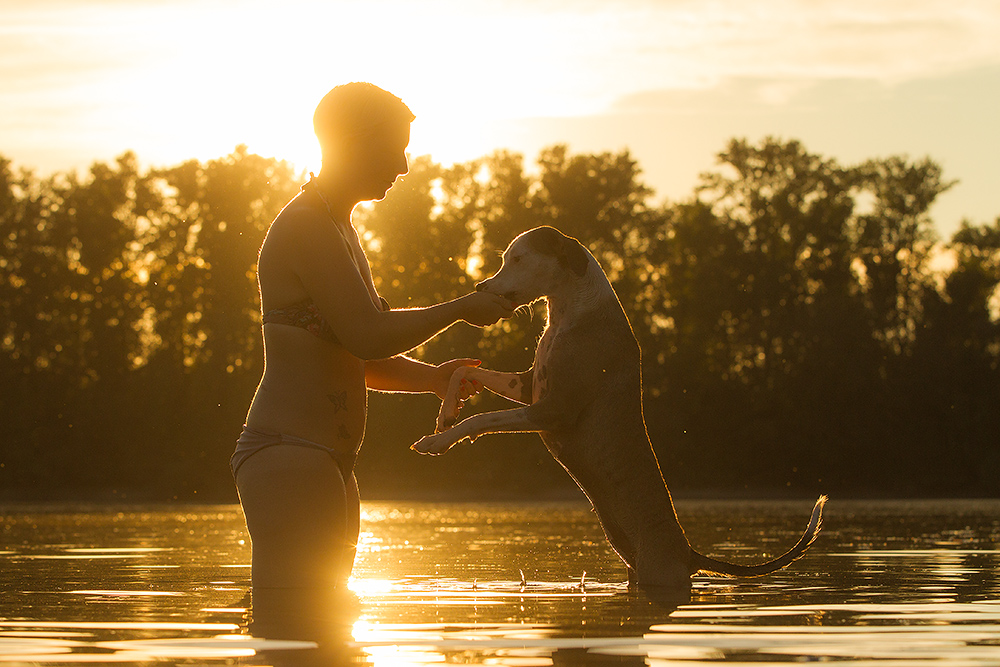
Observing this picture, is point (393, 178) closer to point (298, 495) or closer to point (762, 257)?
point (298, 495)

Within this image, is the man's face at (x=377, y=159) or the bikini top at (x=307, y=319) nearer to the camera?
the bikini top at (x=307, y=319)

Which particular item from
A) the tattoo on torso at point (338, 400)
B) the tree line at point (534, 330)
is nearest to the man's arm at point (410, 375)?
the tattoo on torso at point (338, 400)

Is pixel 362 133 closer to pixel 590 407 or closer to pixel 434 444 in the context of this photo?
pixel 434 444

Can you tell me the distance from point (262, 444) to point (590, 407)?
5.45 ft

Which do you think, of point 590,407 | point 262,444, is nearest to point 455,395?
point 590,407

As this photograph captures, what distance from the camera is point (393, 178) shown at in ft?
19.3

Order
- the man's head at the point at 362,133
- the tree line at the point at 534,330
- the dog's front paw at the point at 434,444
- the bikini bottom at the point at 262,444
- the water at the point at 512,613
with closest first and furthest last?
the water at the point at 512,613
the bikini bottom at the point at 262,444
the man's head at the point at 362,133
the dog's front paw at the point at 434,444
the tree line at the point at 534,330

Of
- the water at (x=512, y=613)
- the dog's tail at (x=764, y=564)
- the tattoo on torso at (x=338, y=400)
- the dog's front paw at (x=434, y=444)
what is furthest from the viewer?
the dog's tail at (x=764, y=564)

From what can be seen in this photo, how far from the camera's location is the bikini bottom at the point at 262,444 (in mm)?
5559

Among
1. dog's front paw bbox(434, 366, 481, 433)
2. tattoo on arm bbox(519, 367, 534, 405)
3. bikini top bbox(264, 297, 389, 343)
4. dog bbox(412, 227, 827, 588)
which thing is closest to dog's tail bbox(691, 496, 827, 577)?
dog bbox(412, 227, 827, 588)

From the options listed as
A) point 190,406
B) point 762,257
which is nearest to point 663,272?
point 762,257

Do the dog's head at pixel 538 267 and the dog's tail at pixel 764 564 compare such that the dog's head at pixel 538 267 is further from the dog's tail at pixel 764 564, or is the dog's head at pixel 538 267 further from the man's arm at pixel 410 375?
the dog's tail at pixel 764 564

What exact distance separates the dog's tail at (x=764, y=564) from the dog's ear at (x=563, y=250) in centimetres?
143

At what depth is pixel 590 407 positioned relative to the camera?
262 inches
